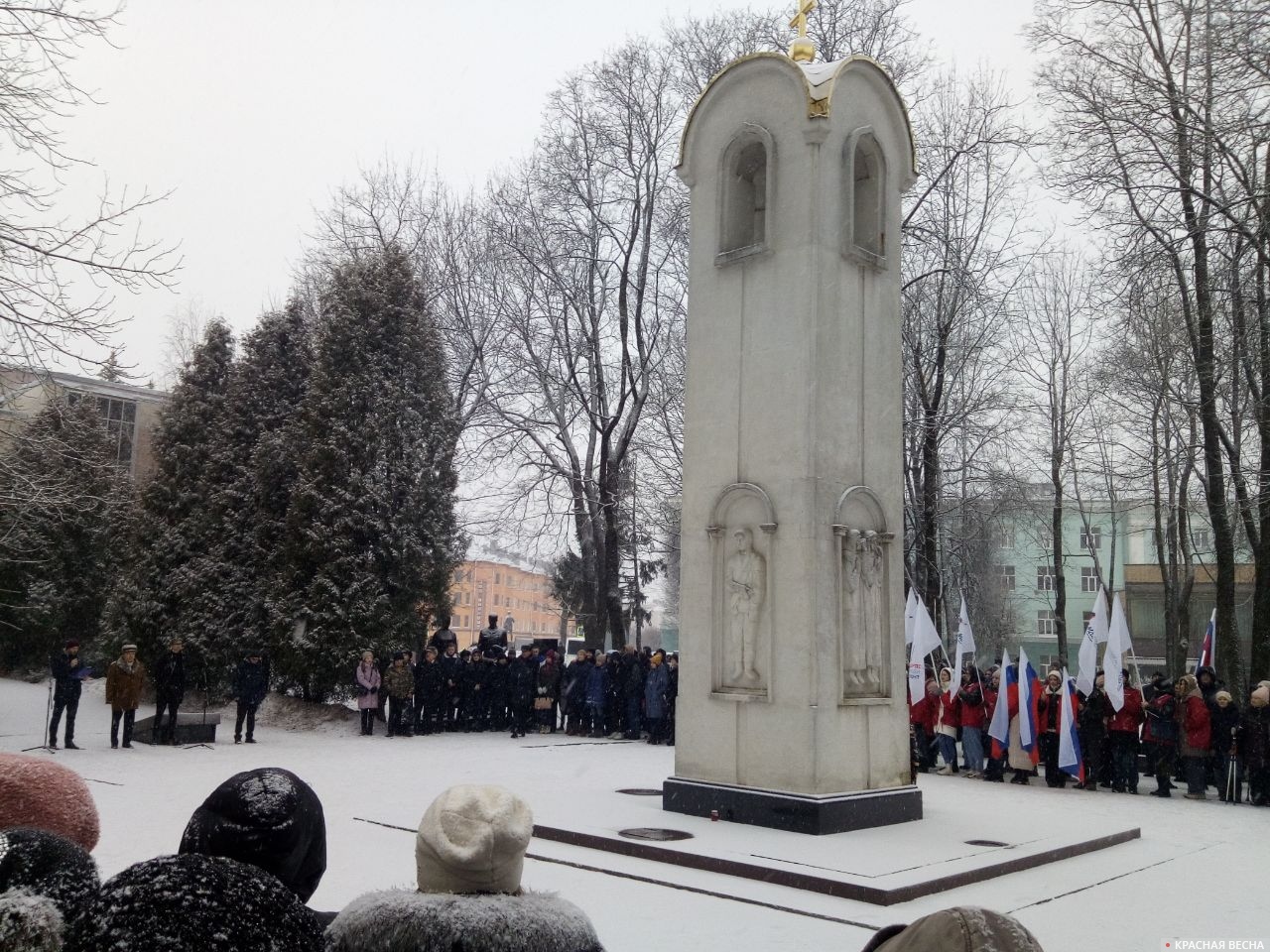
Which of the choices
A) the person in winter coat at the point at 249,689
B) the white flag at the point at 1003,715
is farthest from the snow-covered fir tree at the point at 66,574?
the white flag at the point at 1003,715

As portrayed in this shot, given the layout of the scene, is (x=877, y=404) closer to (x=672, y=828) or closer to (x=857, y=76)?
(x=857, y=76)

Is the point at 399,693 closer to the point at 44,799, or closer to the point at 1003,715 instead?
the point at 1003,715

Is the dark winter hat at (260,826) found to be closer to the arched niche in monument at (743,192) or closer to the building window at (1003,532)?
the arched niche in monument at (743,192)

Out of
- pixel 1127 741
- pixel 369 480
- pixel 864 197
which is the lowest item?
pixel 1127 741

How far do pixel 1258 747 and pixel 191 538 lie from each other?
21.2 m

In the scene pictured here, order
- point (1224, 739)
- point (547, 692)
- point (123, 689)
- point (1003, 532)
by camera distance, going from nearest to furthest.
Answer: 1. point (1224, 739)
2. point (123, 689)
3. point (547, 692)
4. point (1003, 532)

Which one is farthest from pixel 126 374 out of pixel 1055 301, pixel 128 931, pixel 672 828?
pixel 1055 301

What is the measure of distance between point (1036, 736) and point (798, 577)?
739 cm

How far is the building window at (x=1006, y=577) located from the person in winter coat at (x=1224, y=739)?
34.3m

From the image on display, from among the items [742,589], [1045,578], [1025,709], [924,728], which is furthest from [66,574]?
[1045,578]

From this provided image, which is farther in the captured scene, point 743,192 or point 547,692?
point 547,692

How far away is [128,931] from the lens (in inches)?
72.2

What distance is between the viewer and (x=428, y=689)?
68.1 ft

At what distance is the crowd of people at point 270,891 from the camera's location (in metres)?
1.85
